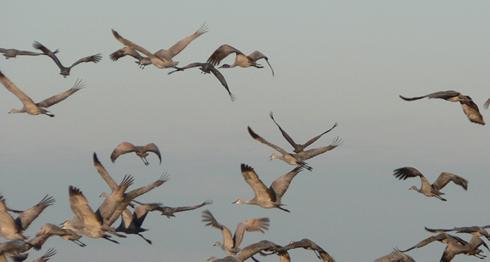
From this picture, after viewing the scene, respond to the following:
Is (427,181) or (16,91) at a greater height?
(16,91)

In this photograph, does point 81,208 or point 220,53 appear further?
point 220,53

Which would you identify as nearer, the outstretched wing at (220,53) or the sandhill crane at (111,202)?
the sandhill crane at (111,202)

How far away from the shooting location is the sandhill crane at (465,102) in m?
54.1

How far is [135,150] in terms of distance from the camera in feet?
193

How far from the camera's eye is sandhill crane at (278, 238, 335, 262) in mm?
54188

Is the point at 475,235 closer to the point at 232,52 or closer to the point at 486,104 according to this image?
the point at 486,104

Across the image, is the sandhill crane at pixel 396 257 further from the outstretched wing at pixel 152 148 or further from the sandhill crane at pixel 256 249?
the outstretched wing at pixel 152 148

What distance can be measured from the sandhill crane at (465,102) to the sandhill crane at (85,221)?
11.6 meters

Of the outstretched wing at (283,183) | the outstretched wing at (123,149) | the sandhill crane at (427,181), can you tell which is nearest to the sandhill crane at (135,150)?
the outstretched wing at (123,149)

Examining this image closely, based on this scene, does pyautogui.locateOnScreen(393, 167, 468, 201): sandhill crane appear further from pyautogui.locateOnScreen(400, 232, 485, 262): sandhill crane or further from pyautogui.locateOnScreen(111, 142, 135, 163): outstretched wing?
pyautogui.locateOnScreen(111, 142, 135, 163): outstretched wing

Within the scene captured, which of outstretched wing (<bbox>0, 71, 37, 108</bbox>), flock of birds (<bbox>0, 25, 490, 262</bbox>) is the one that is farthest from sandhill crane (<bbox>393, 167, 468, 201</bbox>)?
outstretched wing (<bbox>0, 71, 37, 108</bbox>)

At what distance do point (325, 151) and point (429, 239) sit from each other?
5073mm

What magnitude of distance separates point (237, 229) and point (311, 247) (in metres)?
5.83

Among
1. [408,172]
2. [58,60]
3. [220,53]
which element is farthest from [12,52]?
[408,172]
